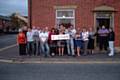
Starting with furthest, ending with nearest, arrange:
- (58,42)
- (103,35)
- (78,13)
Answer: (78,13) → (103,35) → (58,42)

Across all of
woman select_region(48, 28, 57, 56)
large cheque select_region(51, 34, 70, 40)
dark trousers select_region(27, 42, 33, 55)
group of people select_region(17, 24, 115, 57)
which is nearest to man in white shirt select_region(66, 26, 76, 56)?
group of people select_region(17, 24, 115, 57)

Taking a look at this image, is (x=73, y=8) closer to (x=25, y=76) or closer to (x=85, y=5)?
(x=85, y=5)

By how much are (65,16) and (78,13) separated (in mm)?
959

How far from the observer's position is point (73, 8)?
26297mm

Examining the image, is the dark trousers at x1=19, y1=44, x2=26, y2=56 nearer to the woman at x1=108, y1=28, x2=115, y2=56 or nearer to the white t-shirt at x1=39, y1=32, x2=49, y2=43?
the white t-shirt at x1=39, y1=32, x2=49, y2=43

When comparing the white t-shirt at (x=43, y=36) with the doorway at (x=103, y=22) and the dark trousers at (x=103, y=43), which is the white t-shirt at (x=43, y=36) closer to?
the dark trousers at (x=103, y=43)

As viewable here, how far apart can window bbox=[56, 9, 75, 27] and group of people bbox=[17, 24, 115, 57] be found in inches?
60.2

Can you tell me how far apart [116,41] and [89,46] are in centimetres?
239

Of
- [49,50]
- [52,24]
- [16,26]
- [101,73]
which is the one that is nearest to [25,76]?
[101,73]

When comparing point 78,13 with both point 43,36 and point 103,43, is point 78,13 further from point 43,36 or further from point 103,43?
point 43,36

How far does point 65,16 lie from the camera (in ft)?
87.2

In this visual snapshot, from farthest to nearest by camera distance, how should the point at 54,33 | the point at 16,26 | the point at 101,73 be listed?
the point at 16,26 < the point at 54,33 < the point at 101,73

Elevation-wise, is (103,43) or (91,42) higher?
(91,42)

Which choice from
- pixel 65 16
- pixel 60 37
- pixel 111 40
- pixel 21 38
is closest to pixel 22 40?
pixel 21 38
